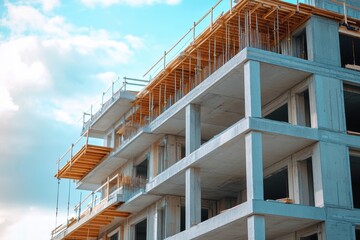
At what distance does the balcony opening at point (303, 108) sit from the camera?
30672 millimetres

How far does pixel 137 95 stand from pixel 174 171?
8379 millimetres

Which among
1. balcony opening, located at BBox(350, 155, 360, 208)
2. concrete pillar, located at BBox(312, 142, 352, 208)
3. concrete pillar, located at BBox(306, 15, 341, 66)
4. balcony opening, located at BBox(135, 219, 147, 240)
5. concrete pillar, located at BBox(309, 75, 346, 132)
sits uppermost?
concrete pillar, located at BBox(306, 15, 341, 66)

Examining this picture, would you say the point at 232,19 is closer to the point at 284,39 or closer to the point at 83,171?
the point at 284,39

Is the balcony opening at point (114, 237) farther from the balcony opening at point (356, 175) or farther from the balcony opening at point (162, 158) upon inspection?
the balcony opening at point (356, 175)

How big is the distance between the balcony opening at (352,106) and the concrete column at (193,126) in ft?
24.5

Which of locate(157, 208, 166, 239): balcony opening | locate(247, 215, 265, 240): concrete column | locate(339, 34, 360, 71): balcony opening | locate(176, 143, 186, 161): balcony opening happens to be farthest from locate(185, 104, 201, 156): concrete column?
locate(339, 34, 360, 71): balcony opening

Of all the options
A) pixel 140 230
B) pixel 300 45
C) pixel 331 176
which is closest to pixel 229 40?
pixel 300 45

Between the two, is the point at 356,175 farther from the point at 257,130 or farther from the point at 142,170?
the point at 142,170

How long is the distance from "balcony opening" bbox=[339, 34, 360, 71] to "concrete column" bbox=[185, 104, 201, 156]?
7.82m

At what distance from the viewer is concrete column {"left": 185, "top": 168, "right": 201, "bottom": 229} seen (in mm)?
31984

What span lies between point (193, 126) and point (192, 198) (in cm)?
381

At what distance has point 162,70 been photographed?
123ft

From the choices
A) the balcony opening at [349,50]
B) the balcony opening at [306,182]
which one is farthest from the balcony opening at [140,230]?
the balcony opening at [349,50]

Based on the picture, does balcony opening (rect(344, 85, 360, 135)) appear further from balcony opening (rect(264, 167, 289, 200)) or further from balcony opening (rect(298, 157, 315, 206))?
balcony opening (rect(264, 167, 289, 200))
